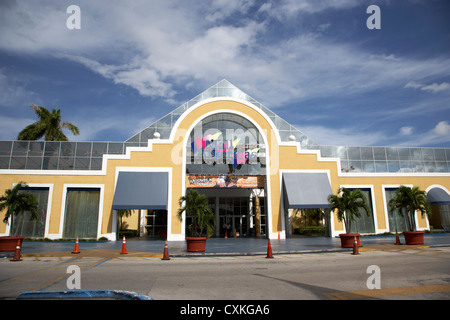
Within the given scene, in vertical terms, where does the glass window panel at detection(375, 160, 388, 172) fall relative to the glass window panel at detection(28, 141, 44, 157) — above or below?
below

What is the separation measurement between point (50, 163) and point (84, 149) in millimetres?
3143

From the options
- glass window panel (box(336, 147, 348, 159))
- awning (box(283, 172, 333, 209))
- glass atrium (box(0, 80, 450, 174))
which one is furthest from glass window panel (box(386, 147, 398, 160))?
awning (box(283, 172, 333, 209))

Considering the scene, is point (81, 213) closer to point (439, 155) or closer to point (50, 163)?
point (50, 163)

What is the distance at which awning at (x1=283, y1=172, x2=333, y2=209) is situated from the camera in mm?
26812

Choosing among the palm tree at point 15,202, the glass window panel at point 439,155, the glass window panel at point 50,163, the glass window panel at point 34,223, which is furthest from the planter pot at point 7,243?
the glass window panel at point 439,155

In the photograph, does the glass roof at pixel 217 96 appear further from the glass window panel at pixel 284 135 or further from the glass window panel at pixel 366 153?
the glass window panel at pixel 366 153

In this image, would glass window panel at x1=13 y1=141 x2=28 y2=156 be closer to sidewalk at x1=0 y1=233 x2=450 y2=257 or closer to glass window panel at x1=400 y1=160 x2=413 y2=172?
sidewalk at x1=0 y1=233 x2=450 y2=257

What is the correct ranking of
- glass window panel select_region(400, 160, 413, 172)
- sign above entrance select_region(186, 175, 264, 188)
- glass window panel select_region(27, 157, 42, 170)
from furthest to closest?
1. glass window panel select_region(400, 160, 413, 172)
2. sign above entrance select_region(186, 175, 264, 188)
3. glass window panel select_region(27, 157, 42, 170)

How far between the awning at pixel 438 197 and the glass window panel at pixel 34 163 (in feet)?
124

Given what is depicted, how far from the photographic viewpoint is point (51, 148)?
27.4m

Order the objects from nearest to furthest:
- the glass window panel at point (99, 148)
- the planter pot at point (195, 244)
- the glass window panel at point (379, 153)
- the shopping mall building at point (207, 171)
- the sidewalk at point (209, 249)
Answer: the sidewalk at point (209, 249) → the planter pot at point (195, 244) → the shopping mall building at point (207, 171) → the glass window panel at point (99, 148) → the glass window panel at point (379, 153)

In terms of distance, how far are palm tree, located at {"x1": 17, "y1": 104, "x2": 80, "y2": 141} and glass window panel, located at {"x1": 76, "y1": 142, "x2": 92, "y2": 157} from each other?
8.56 m

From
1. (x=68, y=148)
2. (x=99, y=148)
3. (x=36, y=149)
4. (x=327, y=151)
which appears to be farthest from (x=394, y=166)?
(x=36, y=149)

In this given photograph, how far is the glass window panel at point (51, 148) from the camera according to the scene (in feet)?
89.8
